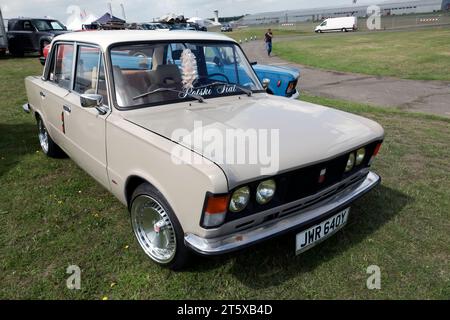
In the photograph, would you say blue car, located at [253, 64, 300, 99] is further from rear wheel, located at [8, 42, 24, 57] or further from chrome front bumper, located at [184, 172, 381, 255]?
rear wheel, located at [8, 42, 24, 57]

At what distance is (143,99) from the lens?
3.01 meters

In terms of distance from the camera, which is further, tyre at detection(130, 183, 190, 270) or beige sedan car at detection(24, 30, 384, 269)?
tyre at detection(130, 183, 190, 270)

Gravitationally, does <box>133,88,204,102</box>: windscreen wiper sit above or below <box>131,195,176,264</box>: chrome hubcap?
above

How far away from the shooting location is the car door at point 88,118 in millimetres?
3145

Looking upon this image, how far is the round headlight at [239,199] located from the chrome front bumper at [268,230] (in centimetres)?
21

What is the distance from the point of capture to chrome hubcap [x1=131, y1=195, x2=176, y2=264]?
266 centimetres

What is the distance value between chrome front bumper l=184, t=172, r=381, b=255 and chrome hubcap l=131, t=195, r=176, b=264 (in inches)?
14.1

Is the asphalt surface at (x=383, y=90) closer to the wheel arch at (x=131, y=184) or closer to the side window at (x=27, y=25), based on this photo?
the wheel arch at (x=131, y=184)

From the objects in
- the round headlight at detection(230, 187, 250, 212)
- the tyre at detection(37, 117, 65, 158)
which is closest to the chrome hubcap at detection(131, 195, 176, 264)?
the round headlight at detection(230, 187, 250, 212)

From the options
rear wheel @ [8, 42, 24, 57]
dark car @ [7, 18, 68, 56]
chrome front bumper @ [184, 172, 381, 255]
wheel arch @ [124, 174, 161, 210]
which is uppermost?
dark car @ [7, 18, 68, 56]

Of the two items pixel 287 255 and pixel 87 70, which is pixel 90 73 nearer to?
pixel 87 70
